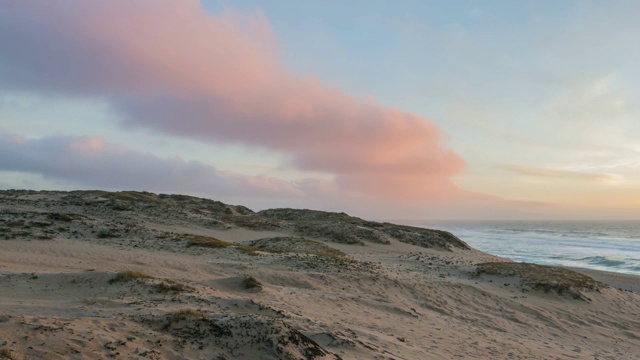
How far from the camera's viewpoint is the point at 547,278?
23391 mm

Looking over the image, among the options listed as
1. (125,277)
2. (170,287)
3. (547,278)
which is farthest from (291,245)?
(170,287)

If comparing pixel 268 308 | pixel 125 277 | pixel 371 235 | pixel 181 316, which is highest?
pixel 371 235

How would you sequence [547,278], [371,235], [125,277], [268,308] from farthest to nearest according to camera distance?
[371,235]
[547,278]
[125,277]
[268,308]

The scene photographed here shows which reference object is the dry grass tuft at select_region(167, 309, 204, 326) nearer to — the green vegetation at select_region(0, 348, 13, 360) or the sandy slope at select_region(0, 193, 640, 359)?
the sandy slope at select_region(0, 193, 640, 359)

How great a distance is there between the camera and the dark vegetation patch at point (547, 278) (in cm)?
2216

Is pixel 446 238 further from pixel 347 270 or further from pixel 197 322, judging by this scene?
pixel 197 322

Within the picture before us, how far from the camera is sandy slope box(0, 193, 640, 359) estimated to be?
8656 mm

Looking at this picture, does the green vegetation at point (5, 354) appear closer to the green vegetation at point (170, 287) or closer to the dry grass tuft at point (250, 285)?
the green vegetation at point (170, 287)

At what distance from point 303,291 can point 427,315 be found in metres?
4.79

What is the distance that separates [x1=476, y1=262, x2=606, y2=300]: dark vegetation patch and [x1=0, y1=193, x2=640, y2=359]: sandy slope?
408 mm

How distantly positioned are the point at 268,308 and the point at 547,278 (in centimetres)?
1814

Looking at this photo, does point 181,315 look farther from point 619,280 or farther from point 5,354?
point 619,280

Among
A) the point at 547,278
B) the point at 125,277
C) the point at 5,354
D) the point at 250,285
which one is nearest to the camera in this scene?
the point at 5,354

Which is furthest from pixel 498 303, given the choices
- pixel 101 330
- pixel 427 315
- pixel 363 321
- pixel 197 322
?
pixel 101 330
